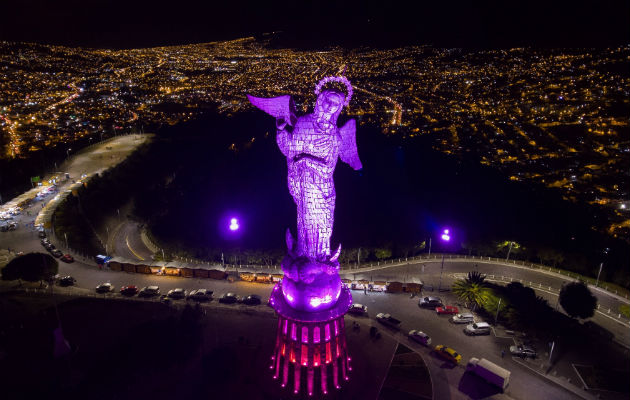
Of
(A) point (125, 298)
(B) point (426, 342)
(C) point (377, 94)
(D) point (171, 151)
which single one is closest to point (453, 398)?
(B) point (426, 342)

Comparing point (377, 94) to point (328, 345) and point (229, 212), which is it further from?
point (328, 345)

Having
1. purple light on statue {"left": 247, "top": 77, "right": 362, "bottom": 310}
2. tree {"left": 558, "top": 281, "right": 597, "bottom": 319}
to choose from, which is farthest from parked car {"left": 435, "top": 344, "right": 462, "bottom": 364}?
tree {"left": 558, "top": 281, "right": 597, "bottom": 319}

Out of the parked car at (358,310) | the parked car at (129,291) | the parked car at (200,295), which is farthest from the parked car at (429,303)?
the parked car at (129,291)

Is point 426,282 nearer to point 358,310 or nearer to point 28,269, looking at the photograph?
point 358,310

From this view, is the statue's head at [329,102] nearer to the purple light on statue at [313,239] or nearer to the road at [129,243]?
the purple light on statue at [313,239]

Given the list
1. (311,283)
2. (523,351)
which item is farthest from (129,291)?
(523,351)

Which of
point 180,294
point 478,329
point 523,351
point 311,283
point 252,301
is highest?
point 311,283
